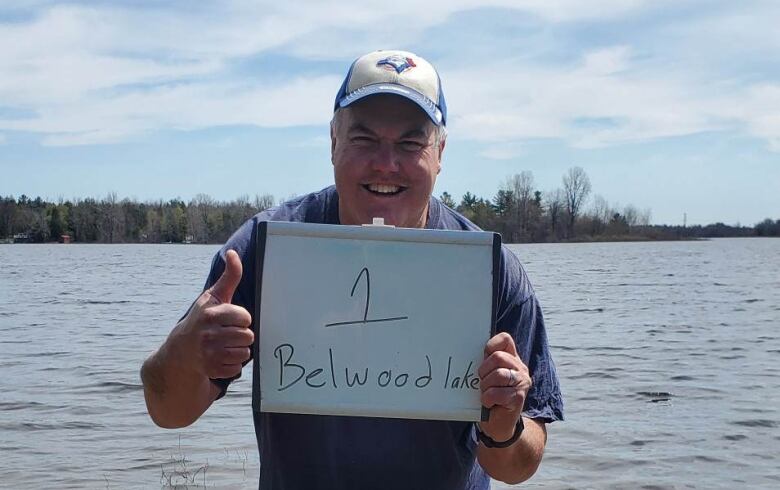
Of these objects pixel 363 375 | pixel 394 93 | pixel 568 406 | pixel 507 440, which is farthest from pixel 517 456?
pixel 568 406

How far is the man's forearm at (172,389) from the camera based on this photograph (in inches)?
111

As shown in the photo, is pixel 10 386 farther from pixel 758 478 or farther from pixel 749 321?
pixel 749 321

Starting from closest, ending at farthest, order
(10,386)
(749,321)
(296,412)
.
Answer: (296,412) → (10,386) → (749,321)

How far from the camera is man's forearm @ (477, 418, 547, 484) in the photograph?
3059 millimetres

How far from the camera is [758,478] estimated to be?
8.99 metres

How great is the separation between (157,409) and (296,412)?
49 centimetres

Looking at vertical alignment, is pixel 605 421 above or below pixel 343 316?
below

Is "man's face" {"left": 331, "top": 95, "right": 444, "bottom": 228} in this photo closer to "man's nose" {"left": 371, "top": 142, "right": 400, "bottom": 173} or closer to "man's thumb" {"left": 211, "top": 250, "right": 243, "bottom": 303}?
"man's nose" {"left": 371, "top": 142, "right": 400, "bottom": 173}

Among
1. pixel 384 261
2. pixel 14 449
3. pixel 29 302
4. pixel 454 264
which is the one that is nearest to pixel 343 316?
pixel 384 261

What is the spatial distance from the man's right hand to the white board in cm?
17

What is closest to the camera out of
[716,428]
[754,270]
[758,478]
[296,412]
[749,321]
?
[296,412]

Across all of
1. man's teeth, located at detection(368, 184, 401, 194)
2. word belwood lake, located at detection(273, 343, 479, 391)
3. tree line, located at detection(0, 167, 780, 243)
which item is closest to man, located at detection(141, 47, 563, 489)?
man's teeth, located at detection(368, 184, 401, 194)

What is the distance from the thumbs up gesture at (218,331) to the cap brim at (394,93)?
727 mm

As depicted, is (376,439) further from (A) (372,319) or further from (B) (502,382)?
(B) (502,382)
